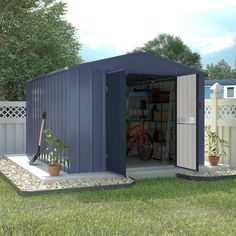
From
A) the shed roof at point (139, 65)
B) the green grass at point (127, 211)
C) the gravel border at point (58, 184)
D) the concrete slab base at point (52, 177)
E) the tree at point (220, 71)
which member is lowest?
the green grass at point (127, 211)

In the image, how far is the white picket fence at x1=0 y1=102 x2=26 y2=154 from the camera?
490 inches

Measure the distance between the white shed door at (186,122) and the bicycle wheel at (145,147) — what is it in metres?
1.40

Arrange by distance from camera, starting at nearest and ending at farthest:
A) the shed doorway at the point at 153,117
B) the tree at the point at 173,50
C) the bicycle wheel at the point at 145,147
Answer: the shed doorway at the point at 153,117, the bicycle wheel at the point at 145,147, the tree at the point at 173,50

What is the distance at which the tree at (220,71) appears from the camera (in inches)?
2244

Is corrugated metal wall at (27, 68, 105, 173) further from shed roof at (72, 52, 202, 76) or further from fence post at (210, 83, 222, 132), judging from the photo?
fence post at (210, 83, 222, 132)

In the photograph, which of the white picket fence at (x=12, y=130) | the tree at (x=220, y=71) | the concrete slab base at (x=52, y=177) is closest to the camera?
the concrete slab base at (x=52, y=177)

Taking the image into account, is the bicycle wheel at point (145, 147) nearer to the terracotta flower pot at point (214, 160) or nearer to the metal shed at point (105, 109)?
the metal shed at point (105, 109)

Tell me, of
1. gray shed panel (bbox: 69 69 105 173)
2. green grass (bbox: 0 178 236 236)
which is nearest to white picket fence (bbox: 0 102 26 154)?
gray shed panel (bbox: 69 69 105 173)

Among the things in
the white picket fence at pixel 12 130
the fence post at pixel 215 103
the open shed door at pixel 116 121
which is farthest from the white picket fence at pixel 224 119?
the white picket fence at pixel 12 130

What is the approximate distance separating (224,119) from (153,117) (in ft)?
6.86

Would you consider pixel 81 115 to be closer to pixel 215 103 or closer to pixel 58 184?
pixel 58 184

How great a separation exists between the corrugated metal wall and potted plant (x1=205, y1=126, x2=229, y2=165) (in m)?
2.51

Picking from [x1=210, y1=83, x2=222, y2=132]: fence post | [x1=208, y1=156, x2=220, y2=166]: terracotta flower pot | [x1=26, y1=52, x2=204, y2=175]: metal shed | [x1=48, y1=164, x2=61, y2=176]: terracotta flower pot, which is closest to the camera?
[x1=48, y1=164, x2=61, y2=176]: terracotta flower pot

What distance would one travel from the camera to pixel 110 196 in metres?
6.91
